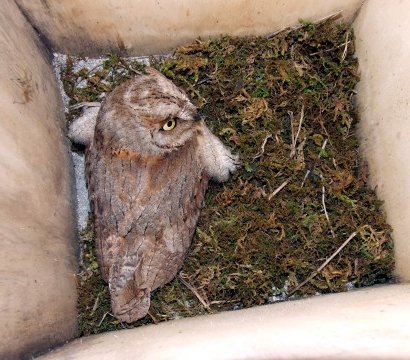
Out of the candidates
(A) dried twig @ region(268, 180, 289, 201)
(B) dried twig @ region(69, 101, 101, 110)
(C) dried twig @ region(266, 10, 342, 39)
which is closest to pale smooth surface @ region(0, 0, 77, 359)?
(B) dried twig @ region(69, 101, 101, 110)

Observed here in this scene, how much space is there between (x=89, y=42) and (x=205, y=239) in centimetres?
124

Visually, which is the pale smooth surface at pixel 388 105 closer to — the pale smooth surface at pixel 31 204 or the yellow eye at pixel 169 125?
the yellow eye at pixel 169 125

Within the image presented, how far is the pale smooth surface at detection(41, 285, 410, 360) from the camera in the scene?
1.47m

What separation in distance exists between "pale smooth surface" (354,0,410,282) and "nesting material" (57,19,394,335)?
77mm

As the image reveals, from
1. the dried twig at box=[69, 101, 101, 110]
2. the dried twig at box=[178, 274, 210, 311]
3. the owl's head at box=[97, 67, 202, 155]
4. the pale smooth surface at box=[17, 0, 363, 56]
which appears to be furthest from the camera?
the dried twig at box=[69, 101, 101, 110]

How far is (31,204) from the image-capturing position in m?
2.04

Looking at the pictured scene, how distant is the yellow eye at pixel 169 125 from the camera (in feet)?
6.86

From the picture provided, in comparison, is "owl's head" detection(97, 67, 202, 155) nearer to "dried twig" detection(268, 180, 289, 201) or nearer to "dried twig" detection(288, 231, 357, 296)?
"dried twig" detection(268, 180, 289, 201)

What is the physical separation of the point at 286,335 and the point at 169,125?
1.04m

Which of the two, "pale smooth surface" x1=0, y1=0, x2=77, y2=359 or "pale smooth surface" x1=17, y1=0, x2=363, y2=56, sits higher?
"pale smooth surface" x1=17, y1=0, x2=363, y2=56

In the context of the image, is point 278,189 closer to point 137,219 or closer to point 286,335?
point 137,219

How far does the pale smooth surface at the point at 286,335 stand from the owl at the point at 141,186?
0.27m

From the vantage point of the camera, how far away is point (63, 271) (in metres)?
2.29

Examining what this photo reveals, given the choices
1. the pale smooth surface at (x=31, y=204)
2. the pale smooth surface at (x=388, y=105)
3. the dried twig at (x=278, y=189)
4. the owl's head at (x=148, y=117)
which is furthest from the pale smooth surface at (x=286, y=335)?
the owl's head at (x=148, y=117)
